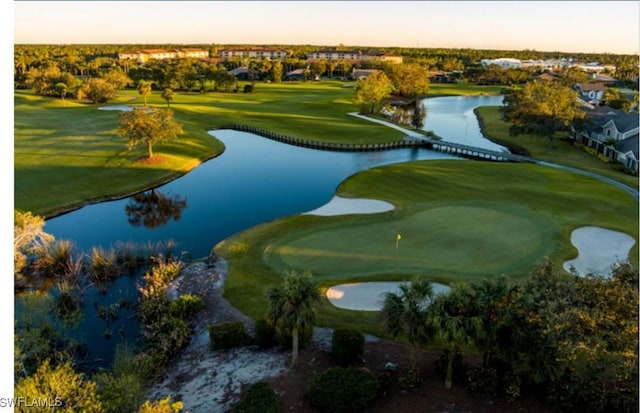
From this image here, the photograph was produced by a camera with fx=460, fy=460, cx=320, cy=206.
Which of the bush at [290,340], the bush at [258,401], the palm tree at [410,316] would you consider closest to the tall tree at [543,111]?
the palm tree at [410,316]

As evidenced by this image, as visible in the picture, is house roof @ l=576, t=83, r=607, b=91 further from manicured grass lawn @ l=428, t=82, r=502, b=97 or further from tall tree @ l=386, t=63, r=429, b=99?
tall tree @ l=386, t=63, r=429, b=99

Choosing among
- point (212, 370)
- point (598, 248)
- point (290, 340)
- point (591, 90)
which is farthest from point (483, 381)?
point (591, 90)

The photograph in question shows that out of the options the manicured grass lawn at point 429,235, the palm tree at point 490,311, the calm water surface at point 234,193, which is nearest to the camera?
the palm tree at point 490,311

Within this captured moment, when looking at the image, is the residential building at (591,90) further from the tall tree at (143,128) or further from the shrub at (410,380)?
the shrub at (410,380)

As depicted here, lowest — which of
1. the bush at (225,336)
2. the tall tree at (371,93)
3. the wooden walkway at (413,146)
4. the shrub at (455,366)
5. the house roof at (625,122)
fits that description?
the bush at (225,336)

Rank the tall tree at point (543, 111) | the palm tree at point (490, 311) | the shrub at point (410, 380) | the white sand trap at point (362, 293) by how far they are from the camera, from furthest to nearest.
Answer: the tall tree at point (543, 111)
the white sand trap at point (362, 293)
the shrub at point (410, 380)
the palm tree at point (490, 311)

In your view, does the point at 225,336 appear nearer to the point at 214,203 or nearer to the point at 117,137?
the point at 214,203
